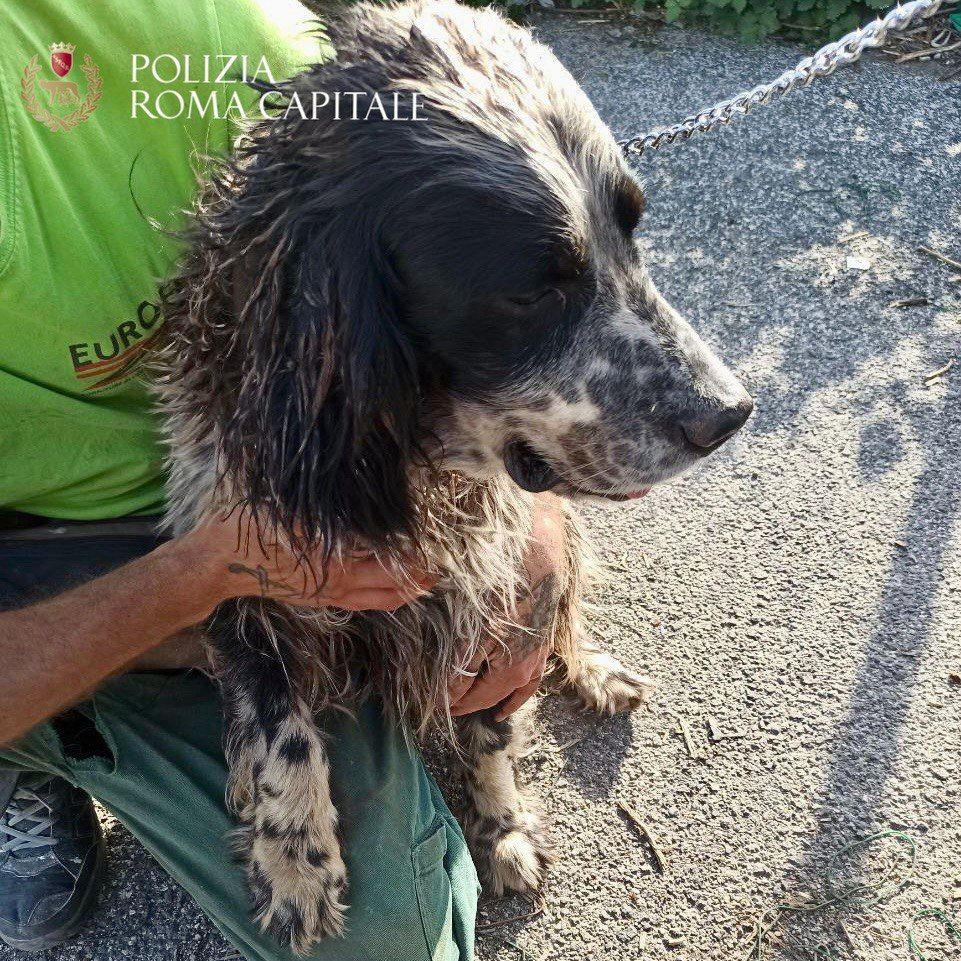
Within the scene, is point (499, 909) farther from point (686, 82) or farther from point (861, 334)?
point (686, 82)

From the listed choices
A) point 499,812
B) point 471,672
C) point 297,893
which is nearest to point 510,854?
point 499,812

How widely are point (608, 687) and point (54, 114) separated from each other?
1.86 meters

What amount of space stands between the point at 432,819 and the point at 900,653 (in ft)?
4.39

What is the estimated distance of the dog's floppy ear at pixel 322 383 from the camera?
160cm

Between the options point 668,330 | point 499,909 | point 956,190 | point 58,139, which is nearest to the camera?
point 668,330

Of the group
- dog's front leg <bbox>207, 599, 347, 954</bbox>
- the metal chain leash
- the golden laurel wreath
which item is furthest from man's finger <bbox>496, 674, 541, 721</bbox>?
the golden laurel wreath

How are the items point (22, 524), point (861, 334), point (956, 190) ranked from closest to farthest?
point (22, 524), point (861, 334), point (956, 190)

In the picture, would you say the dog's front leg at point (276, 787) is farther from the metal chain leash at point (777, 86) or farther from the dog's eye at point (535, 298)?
the metal chain leash at point (777, 86)

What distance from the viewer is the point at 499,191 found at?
158cm

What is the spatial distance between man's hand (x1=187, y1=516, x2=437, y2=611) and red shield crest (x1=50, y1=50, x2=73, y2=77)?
36.7 inches

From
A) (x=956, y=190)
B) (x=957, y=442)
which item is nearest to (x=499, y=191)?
(x=957, y=442)

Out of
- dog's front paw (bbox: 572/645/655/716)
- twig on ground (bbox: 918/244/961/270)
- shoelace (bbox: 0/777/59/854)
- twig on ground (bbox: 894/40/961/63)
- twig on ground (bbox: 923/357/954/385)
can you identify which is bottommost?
dog's front paw (bbox: 572/645/655/716)

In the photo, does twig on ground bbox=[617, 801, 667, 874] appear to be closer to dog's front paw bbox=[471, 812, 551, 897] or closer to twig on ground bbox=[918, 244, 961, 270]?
dog's front paw bbox=[471, 812, 551, 897]

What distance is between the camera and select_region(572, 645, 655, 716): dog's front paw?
2.64m
